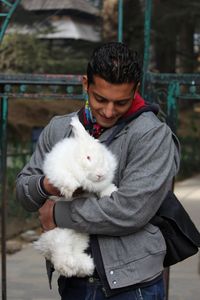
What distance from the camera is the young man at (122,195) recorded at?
7.29 ft

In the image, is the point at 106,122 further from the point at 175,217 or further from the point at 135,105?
the point at 175,217

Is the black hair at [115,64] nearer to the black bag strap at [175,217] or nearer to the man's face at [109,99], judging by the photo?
the man's face at [109,99]

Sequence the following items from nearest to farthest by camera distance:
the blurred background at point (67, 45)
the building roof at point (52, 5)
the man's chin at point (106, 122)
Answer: the man's chin at point (106, 122), the building roof at point (52, 5), the blurred background at point (67, 45)

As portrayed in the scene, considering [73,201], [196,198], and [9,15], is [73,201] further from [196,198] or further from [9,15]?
[196,198]

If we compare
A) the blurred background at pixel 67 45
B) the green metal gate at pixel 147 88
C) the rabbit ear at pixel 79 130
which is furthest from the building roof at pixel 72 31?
the rabbit ear at pixel 79 130

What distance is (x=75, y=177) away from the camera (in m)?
2.20

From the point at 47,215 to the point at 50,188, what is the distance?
127 millimetres

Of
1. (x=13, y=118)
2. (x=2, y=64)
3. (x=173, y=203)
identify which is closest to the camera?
(x=173, y=203)

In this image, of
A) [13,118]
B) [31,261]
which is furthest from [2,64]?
[31,261]

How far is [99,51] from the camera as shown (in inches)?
89.4

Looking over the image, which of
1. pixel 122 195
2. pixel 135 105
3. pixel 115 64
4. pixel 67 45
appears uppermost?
pixel 115 64

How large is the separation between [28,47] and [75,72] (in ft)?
3.08

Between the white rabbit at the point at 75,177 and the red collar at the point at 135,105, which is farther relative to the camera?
the red collar at the point at 135,105

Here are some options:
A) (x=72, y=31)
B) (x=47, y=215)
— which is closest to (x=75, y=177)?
(x=47, y=215)
